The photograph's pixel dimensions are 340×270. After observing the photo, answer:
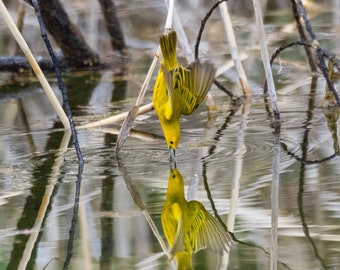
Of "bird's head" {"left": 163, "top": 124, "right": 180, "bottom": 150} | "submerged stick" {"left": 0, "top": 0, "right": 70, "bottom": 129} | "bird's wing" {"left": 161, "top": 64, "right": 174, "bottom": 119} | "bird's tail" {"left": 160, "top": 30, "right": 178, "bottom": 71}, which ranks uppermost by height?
"submerged stick" {"left": 0, "top": 0, "right": 70, "bottom": 129}

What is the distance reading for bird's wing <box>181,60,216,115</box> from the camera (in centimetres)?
406

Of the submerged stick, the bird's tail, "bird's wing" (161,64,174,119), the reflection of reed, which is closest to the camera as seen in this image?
the reflection of reed

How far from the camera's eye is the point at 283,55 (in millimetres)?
6789

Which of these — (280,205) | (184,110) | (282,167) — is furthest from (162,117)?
(280,205)

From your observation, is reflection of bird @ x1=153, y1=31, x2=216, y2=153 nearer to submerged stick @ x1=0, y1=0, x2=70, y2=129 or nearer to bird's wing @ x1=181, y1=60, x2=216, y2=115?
bird's wing @ x1=181, y1=60, x2=216, y2=115

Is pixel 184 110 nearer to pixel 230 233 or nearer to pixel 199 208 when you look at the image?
pixel 199 208

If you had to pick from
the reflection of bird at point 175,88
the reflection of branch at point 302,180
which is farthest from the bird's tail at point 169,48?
the reflection of branch at point 302,180

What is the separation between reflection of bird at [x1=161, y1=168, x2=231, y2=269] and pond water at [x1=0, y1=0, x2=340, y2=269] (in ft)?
0.13

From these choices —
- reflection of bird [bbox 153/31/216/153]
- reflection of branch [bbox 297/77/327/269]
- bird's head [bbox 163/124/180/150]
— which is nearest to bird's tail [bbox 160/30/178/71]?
reflection of bird [bbox 153/31/216/153]

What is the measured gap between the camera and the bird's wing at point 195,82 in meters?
4.06

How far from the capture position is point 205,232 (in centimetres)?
309

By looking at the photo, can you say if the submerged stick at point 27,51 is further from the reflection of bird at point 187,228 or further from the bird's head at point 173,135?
the reflection of bird at point 187,228

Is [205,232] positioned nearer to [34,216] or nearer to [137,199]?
[137,199]

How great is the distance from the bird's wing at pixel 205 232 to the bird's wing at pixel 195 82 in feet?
2.42
